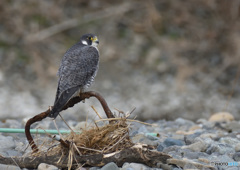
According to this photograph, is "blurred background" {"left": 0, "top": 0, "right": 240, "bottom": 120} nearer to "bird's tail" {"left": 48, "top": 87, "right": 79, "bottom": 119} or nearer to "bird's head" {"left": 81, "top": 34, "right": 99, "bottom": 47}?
"bird's head" {"left": 81, "top": 34, "right": 99, "bottom": 47}

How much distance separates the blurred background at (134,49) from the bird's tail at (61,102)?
4283 mm

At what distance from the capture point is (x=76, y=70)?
3.37m

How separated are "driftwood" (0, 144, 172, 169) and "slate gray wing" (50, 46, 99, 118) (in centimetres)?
48

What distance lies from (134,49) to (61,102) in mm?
6616

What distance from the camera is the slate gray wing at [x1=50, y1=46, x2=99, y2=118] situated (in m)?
3.14

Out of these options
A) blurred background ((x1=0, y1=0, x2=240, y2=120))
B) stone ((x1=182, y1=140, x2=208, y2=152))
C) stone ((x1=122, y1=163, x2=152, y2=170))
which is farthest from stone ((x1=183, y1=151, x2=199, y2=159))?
blurred background ((x1=0, y1=0, x2=240, y2=120))

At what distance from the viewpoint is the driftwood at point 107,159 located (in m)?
2.64

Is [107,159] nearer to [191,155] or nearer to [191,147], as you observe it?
[191,155]

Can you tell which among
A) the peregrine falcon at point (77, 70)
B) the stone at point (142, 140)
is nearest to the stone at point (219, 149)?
the stone at point (142, 140)

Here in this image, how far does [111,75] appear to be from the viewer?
339 inches

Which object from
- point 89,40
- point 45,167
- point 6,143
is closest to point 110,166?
point 45,167

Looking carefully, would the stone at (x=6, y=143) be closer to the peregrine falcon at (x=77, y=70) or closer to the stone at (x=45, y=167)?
the peregrine falcon at (x=77, y=70)

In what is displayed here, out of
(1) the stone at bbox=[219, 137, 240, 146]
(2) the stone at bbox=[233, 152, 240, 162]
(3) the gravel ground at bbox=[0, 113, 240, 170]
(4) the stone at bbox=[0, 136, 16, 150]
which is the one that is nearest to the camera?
(3) the gravel ground at bbox=[0, 113, 240, 170]

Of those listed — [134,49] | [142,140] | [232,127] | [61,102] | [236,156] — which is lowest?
[236,156]
